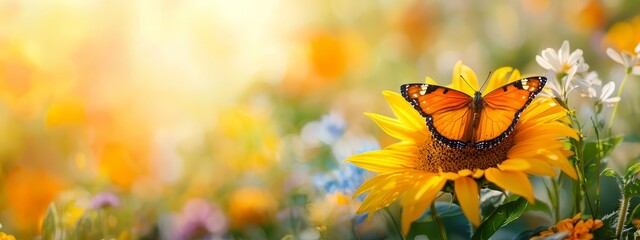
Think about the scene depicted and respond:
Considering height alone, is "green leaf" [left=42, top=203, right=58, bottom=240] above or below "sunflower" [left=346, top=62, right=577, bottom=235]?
above

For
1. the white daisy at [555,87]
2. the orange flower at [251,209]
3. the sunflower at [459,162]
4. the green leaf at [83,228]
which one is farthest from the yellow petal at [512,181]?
the orange flower at [251,209]

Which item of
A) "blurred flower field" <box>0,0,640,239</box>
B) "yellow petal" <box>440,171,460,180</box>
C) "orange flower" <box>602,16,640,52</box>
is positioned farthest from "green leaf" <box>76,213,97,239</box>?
"orange flower" <box>602,16,640,52</box>

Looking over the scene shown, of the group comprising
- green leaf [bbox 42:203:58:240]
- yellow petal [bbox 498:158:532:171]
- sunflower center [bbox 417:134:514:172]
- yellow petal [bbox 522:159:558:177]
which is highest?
green leaf [bbox 42:203:58:240]

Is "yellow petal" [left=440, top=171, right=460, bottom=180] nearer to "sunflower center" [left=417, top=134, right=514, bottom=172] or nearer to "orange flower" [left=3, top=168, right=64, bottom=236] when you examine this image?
"sunflower center" [left=417, top=134, right=514, bottom=172]

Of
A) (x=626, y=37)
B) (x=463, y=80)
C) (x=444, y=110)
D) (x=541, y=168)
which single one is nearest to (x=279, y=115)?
(x=626, y=37)

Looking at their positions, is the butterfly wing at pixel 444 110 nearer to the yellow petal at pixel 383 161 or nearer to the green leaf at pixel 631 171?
the yellow petal at pixel 383 161

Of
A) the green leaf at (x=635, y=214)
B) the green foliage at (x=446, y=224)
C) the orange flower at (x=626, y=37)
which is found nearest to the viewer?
the green leaf at (x=635, y=214)

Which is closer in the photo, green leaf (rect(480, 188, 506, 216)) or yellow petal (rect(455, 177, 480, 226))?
yellow petal (rect(455, 177, 480, 226))
